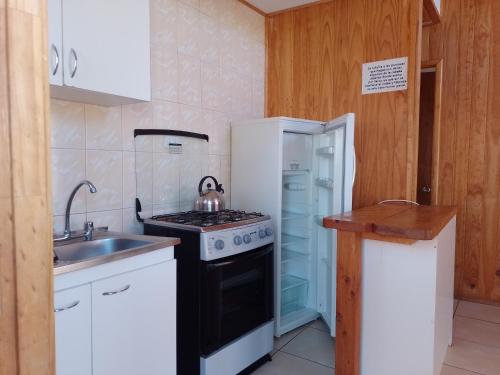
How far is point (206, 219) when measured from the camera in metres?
2.13

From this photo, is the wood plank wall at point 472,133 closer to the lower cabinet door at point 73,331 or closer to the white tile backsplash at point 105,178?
the white tile backsplash at point 105,178

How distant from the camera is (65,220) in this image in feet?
5.82

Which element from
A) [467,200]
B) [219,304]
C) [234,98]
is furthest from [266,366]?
[467,200]

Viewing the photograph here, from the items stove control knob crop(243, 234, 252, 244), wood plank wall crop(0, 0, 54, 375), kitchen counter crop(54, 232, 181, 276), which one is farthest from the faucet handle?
wood plank wall crop(0, 0, 54, 375)

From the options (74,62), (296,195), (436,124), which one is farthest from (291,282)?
(74,62)

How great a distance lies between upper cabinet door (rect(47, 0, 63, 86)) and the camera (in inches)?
56.2

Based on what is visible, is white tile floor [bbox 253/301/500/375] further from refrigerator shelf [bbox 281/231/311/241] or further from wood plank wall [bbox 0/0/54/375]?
wood plank wall [bbox 0/0/54/375]

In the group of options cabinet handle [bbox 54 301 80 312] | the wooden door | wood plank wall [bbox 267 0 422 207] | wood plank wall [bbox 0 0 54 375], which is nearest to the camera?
wood plank wall [bbox 0 0 54 375]

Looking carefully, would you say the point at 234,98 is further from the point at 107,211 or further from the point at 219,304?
the point at 219,304

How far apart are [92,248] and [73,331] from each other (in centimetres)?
56

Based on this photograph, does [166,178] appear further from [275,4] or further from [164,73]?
[275,4]

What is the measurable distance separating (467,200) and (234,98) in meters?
2.23

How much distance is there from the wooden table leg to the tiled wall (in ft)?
3.92

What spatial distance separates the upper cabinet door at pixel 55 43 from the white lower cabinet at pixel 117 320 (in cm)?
77
